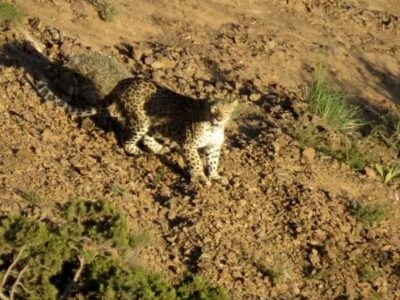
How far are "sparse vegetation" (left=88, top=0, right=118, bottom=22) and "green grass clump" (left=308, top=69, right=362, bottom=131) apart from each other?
10.0 ft

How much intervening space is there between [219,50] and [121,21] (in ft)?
4.88

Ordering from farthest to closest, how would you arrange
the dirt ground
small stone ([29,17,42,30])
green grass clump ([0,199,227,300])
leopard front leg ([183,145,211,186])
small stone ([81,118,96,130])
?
small stone ([29,17,42,30]), small stone ([81,118,96,130]), leopard front leg ([183,145,211,186]), the dirt ground, green grass clump ([0,199,227,300])

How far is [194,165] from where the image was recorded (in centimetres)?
935

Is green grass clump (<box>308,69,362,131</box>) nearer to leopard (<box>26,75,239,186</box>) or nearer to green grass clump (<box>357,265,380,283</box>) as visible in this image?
leopard (<box>26,75,239,186</box>)

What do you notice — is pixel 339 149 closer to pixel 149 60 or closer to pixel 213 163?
pixel 213 163

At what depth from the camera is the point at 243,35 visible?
13039mm

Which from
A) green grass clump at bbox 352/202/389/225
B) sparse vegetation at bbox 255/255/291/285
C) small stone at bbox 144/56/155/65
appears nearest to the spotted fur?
small stone at bbox 144/56/155/65

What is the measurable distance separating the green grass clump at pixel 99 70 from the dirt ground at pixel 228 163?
1.33 feet

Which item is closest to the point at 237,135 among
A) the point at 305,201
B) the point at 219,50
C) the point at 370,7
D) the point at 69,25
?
the point at 305,201

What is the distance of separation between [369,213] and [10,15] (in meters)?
5.15

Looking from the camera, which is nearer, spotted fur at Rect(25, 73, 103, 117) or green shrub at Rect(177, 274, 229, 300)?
green shrub at Rect(177, 274, 229, 300)

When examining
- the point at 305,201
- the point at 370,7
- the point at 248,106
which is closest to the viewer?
the point at 305,201

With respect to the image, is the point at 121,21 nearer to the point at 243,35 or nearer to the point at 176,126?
the point at 243,35

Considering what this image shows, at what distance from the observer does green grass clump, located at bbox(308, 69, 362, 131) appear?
1096cm
